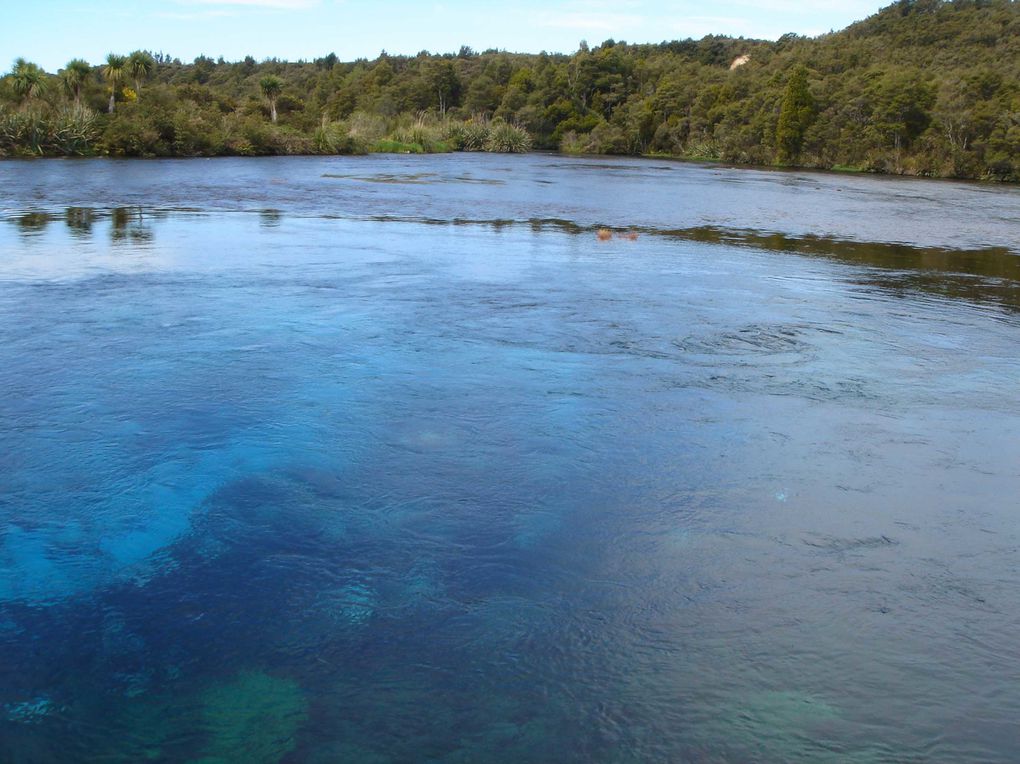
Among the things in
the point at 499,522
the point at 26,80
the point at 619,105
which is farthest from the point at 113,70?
the point at 619,105

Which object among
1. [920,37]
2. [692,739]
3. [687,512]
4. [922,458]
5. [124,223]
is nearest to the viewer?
[692,739]

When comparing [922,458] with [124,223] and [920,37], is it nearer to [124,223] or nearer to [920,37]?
[124,223]

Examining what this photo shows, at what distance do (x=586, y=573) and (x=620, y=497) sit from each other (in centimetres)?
106

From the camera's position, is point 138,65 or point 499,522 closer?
point 499,522

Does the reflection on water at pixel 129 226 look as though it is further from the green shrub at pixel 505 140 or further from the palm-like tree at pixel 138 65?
the green shrub at pixel 505 140

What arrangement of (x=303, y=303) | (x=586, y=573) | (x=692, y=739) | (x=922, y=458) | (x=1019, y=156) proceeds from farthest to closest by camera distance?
1. (x=1019, y=156)
2. (x=303, y=303)
3. (x=922, y=458)
4. (x=586, y=573)
5. (x=692, y=739)

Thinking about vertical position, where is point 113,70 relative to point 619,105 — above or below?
below

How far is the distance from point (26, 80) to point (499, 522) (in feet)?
154

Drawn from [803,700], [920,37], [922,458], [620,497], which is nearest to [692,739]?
[803,700]

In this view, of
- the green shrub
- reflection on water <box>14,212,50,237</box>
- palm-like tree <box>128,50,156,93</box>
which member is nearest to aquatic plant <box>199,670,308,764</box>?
reflection on water <box>14,212,50,237</box>

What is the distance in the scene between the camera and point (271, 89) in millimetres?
60000

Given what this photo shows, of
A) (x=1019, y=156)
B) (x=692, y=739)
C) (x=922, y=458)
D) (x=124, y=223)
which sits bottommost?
(x=692, y=739)

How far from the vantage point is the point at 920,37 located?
273 feet

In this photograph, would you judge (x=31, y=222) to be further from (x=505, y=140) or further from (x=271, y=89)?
(x=505, y=140)
